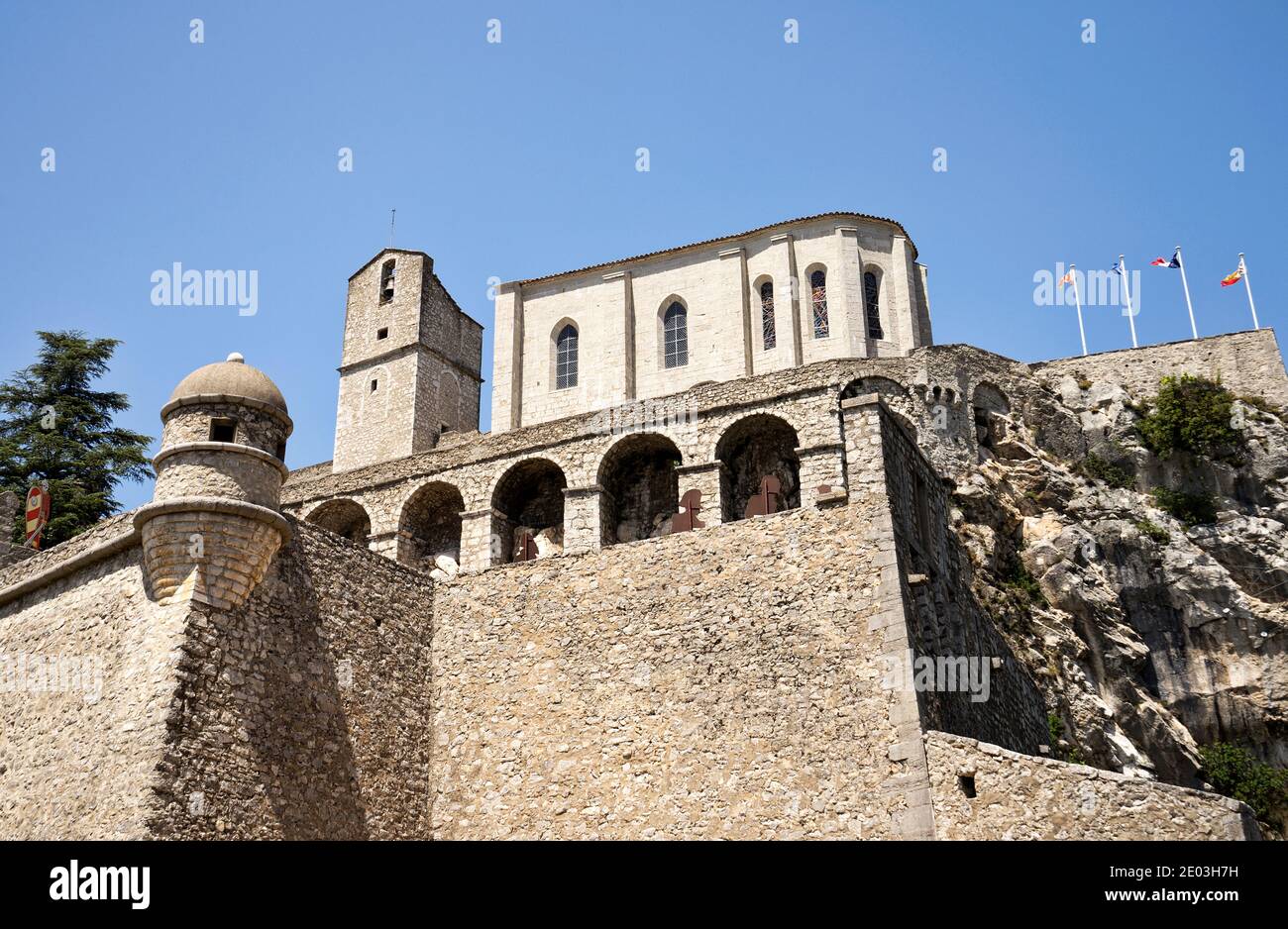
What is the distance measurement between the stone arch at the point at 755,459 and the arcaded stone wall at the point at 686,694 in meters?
6.94

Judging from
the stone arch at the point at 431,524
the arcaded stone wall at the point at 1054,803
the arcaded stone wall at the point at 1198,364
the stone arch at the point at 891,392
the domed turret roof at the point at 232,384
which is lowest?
the arcaded stone wall at the point at 1054,803

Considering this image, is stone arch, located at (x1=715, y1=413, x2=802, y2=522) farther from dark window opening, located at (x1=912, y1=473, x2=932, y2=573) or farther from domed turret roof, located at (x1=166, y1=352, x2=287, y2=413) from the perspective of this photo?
domed turret roof, located at (x1=166, y1=352, x2=287, y2=413)

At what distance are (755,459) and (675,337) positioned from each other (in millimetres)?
9172

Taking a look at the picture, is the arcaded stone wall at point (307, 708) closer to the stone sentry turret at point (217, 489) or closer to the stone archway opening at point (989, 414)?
the stone sentry turret at point (217, 489)

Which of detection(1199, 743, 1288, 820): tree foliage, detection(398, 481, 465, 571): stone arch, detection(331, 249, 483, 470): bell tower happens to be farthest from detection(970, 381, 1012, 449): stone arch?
A: detection(331, 249, 483, 470): bell tower

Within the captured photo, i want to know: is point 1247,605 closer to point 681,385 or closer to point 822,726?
point 681,385

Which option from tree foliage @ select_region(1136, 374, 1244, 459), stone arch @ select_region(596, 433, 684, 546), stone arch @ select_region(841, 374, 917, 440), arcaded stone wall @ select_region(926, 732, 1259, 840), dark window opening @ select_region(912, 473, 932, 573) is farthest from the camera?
tree foliage @ select_region(1136, 374, 1244, 459)

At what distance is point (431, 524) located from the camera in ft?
101

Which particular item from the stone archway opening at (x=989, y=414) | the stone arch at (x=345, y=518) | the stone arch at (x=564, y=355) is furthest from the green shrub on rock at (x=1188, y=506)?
the stone arch at (x=345, y=518)

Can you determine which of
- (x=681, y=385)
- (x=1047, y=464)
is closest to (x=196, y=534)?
(x=681, y=385)

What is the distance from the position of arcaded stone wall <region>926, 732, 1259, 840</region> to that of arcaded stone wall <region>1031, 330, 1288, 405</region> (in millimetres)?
23378

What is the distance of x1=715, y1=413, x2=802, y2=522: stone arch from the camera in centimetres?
2797

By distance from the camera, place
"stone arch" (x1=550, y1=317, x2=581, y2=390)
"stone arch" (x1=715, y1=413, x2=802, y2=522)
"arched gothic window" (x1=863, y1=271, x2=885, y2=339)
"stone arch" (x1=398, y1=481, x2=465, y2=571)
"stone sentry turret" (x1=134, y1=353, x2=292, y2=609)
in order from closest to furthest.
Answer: "stone sentry turret" (x1=134, y1=353, x2=292, y2=609)
"stone arch" (x1=715, y1=413, x2=802, y2=522)
"stone arch" (x1=398, y1=481, x2=465, y2=571)
"arched gothic window" (x1=863, y1=271, x2=885, y2=339)
"stone arch" (x1=550, y1=317, x2=581, y2=390)

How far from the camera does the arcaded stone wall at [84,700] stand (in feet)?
54.1
